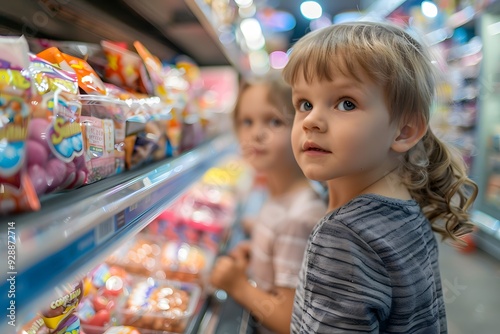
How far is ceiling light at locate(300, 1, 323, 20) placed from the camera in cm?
766

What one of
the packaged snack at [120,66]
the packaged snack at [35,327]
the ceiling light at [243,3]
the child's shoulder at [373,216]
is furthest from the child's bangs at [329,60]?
the ceiling light at [243,3]

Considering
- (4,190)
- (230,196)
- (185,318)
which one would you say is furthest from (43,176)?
(230,196)

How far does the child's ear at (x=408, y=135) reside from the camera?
0.86 m

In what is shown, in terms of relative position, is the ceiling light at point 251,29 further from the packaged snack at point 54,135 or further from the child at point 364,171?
the packaged snack at point 54,135

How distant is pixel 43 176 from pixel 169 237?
4.48 feet

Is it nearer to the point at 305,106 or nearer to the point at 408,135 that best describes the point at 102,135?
the point at 305,106

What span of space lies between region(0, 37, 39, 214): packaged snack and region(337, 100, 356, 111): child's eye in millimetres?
579

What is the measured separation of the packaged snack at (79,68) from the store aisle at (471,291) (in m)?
1.34

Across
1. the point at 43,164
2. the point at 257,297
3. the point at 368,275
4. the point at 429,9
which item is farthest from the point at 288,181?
the point at 429,9

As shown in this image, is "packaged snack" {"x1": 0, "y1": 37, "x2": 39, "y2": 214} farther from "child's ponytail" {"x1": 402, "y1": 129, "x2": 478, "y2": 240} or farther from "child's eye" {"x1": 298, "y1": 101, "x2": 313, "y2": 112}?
"child's ponytail" {"x1": 402, "y1": 129, "x2": 478, "y2": 240}

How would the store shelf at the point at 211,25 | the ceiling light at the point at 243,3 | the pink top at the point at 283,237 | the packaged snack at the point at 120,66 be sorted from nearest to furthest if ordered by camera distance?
1. the packaged snack at the point at 120,66
2. the pink top at the point at 283,237
3. the store shelf at the point at 211,25
4. the ceiling light at the point at 243,3

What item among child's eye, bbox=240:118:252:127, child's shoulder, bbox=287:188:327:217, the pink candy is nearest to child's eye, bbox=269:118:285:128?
child's eye, bbox=240:118:252:127

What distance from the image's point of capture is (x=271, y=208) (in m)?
1.59

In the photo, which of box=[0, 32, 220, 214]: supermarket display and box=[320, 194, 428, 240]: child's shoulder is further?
box=[320, 194, 428, 240]: child's shoulder
